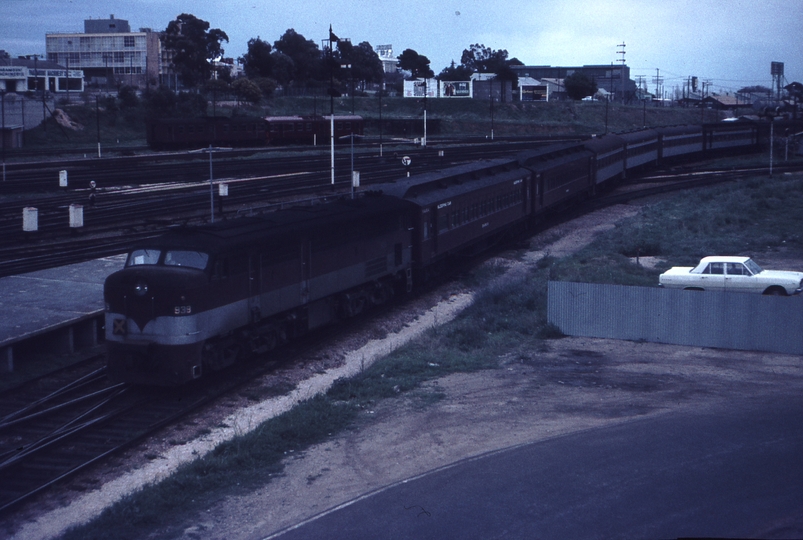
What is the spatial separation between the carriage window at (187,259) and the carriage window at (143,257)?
0.25 m

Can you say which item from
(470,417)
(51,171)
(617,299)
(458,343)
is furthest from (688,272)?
(51,171)

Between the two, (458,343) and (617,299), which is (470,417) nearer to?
(458,343)

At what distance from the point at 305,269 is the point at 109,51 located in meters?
142

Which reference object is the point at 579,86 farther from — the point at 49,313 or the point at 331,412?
the point at 331,412

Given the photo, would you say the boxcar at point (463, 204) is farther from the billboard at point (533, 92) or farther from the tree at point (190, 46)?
the billboard at point (533, 92)

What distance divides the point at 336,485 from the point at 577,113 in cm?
12107

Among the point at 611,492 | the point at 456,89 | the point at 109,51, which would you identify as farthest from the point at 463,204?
the point at 109,51

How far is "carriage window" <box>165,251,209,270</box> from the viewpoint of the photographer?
1616cm

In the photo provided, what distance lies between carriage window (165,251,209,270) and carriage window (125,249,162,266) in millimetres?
249

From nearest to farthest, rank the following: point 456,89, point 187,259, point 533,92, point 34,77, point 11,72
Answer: point 187,259
point 11,72
point 34,77
point 456,89
point 533,92

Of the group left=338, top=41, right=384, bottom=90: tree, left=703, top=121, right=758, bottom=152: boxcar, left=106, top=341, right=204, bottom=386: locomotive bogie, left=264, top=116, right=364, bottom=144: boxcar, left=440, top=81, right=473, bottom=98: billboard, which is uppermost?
left=338, top=41, right=384, bottom=90: tree

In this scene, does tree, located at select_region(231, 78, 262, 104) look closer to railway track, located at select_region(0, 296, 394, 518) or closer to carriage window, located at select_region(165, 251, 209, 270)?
railway track, located at select_region(0, 296, 394, 518)

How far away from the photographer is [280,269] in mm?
18609

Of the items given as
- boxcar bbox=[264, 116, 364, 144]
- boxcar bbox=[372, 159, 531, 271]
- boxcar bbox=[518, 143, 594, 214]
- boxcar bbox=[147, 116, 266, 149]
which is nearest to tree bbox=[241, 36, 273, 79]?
boxcar bbox=[264, 116, 364, 144]
